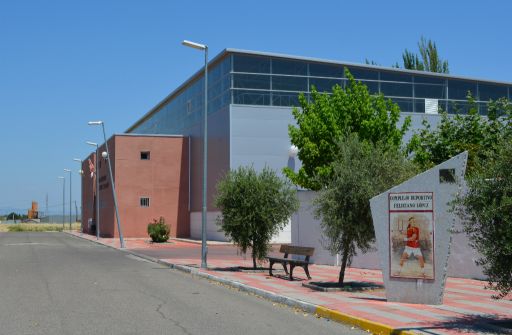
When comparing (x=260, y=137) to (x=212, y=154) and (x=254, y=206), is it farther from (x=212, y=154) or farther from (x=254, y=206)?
(x=254, y=206)

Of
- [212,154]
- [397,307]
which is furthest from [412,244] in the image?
[212,154]

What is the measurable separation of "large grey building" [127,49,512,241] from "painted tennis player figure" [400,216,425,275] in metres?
30.0

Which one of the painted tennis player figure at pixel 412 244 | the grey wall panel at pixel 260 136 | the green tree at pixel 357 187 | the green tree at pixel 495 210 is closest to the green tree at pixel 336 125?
the grey wall panel at pixel 260 136

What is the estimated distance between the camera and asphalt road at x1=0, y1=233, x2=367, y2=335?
9.55m

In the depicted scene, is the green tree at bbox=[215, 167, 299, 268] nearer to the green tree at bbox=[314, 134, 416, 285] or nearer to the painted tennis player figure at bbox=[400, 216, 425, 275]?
the green tree at bbox=[314, 134, 416, 285]

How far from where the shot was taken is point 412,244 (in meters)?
12.0

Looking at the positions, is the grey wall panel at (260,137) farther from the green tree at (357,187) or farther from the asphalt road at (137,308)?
the green tree at (357,187)

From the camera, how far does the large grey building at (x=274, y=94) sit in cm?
4344

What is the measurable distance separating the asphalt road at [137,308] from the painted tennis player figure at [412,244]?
7.63 ft

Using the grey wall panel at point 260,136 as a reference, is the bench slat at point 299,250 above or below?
below

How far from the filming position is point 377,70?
1809 inches

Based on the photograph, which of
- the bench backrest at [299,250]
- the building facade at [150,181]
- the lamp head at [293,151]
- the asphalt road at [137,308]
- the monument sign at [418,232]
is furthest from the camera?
the building facade at [150,181]

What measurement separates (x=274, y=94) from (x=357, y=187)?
3062 centimetres

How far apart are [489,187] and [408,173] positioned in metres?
5.62
